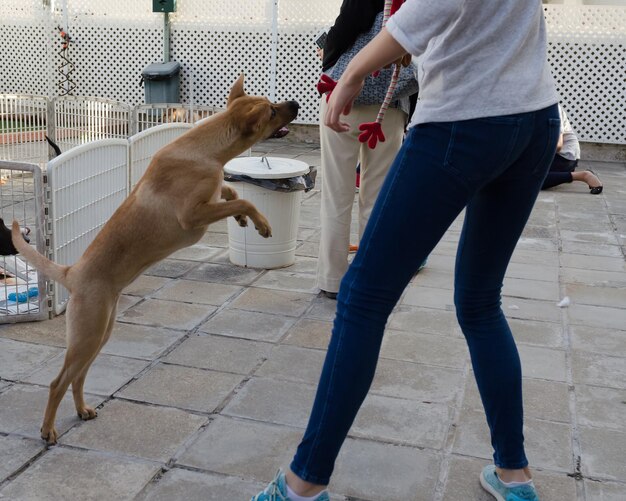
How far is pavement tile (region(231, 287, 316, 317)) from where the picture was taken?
4.62m

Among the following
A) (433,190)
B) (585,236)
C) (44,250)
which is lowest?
(585,236)

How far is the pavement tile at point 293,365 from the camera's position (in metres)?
3.66

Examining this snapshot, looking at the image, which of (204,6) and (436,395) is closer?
(436,395)

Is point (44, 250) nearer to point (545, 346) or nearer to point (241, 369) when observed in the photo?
point (241, 369)

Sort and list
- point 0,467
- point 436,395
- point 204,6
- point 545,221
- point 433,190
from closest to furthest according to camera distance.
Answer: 1. point 433,190
2. point 0,467
3. point 436,395
4. point 545,221
5. point 204,6

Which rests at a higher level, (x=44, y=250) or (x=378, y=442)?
(x=44, y=250)

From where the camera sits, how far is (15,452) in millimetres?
2875

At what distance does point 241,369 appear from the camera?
146 inches

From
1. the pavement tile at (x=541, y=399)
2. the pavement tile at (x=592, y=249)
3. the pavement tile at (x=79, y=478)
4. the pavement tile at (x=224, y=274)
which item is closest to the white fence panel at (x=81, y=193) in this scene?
the pavement tile at (x=224, y=274)

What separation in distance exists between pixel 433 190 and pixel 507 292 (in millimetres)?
3259

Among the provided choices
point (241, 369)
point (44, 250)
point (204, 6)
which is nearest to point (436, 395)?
point (241, 369)

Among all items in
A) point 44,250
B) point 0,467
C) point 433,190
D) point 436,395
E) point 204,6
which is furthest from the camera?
point 204,6

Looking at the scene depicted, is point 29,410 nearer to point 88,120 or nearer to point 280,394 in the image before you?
point 280,394

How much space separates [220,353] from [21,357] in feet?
3.10
